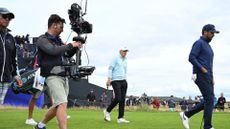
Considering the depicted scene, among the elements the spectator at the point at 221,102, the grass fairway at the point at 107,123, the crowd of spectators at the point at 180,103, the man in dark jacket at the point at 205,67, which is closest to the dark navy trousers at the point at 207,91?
the man in dark jacket at the point at 205,67

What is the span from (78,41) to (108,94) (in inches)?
1213

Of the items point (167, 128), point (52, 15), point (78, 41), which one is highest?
point (52, 15)

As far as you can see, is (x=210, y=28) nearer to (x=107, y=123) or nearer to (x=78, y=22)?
(x=78, y=22)

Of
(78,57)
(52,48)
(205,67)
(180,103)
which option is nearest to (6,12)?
(52,48)

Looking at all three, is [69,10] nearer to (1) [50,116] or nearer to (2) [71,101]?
(1) [50,116]

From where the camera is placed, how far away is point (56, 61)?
6.17 metres

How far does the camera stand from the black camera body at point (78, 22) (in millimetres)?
6164

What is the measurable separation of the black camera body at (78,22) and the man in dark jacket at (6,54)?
880mm

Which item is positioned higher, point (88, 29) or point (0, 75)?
point (88, 29)

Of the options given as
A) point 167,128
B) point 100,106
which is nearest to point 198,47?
point 167,128

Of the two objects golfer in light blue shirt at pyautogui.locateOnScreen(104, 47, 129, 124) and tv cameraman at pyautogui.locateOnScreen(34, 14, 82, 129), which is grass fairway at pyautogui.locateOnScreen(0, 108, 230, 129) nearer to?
golfer in light blue shirt at pyautogui.locateOnScreen(104, 47, 129, 124)

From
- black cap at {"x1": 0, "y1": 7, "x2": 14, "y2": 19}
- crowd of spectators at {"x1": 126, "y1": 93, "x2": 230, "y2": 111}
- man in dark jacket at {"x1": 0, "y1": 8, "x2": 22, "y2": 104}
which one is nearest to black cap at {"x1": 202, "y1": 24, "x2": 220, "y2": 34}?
man in dark jacket at {"x1": 0, "y1": 8, "x2": 22, "y2": 104}

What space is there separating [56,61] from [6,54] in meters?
0.94

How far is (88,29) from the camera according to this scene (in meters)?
6.18
